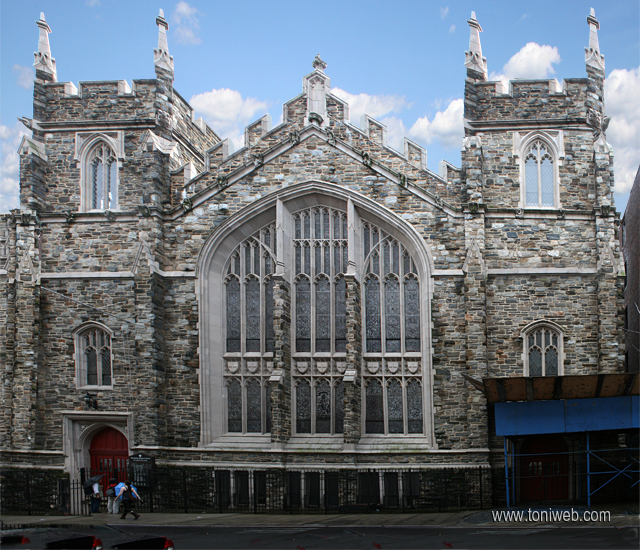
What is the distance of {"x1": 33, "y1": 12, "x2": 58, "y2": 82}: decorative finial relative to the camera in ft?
73.1

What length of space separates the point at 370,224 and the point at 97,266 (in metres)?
8.47

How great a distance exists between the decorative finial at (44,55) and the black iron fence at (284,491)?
494 inches

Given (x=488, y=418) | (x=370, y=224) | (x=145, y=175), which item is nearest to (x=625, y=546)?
(x=488, y=418)

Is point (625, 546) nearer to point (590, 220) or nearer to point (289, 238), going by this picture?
point (590, 220)

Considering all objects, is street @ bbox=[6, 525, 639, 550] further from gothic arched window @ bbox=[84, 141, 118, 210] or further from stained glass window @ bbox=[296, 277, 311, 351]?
gothic arched window @ bbox=[84, 141, 118, 210]

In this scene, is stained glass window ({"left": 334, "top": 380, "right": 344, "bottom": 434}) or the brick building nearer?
the brick building

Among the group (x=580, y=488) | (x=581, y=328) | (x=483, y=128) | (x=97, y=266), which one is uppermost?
(x=483, y=128)

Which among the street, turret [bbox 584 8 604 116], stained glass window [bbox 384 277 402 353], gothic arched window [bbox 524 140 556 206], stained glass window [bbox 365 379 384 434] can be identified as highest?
turret [bbox 584 8 604 116]

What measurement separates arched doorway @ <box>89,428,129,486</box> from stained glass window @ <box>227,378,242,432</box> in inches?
128

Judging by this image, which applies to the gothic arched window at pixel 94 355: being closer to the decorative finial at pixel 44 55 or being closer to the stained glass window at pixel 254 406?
the stained glass window at pixel 254 406

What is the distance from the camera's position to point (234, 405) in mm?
21000

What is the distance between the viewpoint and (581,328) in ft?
65.1

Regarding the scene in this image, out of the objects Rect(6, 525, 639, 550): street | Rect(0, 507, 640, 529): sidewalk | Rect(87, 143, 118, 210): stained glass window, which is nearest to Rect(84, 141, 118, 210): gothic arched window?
Rect(87, 143, 118, 210): stained glass window

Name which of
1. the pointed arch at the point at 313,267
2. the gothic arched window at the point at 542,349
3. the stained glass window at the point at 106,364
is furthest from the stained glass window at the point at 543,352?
the stained glass window at the point at 106,364
